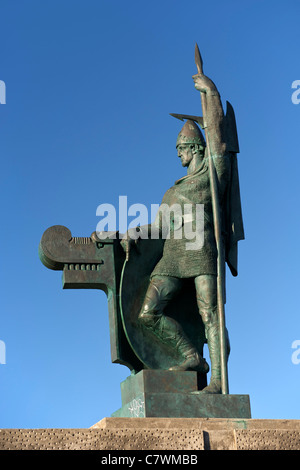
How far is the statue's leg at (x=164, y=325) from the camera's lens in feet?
29.3

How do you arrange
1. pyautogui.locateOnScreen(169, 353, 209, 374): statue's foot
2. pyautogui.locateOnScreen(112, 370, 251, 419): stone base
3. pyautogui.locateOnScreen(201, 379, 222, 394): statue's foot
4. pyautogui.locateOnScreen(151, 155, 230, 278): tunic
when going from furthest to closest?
pyautogui.locateOnScreen(151, 155, 230, 278): tunic < pyautogui.locateOnScreen(169, 353, 209, 374): statue's foot < pyautogui.locateOnScreen(201, 379, 222, 394): statue's foot < pyautogui.locateOnScreen(112, 370, 251, 419): stone base

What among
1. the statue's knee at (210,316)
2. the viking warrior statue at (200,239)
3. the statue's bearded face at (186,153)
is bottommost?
the statue's knee at (210,316)

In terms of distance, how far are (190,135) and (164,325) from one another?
211cm

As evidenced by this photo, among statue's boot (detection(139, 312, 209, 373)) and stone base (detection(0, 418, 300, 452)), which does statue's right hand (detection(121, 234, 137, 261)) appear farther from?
stone base (detection(0, 418, 300, 452))

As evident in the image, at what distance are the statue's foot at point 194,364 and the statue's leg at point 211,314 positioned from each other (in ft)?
0.41

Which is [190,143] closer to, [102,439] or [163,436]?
[163,436]

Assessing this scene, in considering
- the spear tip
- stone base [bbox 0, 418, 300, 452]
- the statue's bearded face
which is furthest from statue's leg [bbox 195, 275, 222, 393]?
the spear tip

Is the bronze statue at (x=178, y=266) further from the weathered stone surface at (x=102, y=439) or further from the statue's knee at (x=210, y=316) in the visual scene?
the weathered stone surface at (x=102, y=439)

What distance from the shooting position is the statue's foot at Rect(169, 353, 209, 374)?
28.9ft

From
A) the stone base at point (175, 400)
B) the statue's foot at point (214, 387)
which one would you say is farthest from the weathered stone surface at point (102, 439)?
the statue's foot at point (214, 387)

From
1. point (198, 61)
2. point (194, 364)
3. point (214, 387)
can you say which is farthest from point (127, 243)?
point (198, 61)

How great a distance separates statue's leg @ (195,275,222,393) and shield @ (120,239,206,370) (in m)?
0.27

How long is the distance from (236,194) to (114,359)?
7.35 feet

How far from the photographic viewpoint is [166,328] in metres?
8.95
